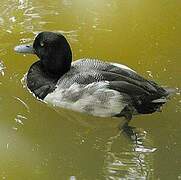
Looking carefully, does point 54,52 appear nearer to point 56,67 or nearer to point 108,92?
point 56,67

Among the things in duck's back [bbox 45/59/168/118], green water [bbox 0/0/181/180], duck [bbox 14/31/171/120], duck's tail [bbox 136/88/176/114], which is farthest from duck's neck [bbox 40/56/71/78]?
duck's tail [bbox 136/88/176/114]

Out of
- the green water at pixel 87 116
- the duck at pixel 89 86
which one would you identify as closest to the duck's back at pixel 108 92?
the duck at pixel 89 86

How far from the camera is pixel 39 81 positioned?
4660mm

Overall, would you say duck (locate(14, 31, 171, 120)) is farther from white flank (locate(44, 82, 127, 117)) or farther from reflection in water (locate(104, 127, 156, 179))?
reflection in water (locate(104, 127, 156, 179))

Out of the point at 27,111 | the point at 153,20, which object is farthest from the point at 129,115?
the point at 153,20

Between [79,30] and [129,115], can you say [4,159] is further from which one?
[79,30]

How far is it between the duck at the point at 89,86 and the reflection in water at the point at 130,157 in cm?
20

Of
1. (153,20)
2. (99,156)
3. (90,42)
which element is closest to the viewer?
(99,156)

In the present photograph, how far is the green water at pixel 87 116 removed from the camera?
3.93 m

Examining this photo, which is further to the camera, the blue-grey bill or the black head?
the blue-grey bill

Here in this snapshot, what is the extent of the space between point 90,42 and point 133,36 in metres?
0.42

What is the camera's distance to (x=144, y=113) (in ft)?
14.3

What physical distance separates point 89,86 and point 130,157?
65 centimetres

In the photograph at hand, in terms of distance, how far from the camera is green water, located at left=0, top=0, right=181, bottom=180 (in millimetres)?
3926
